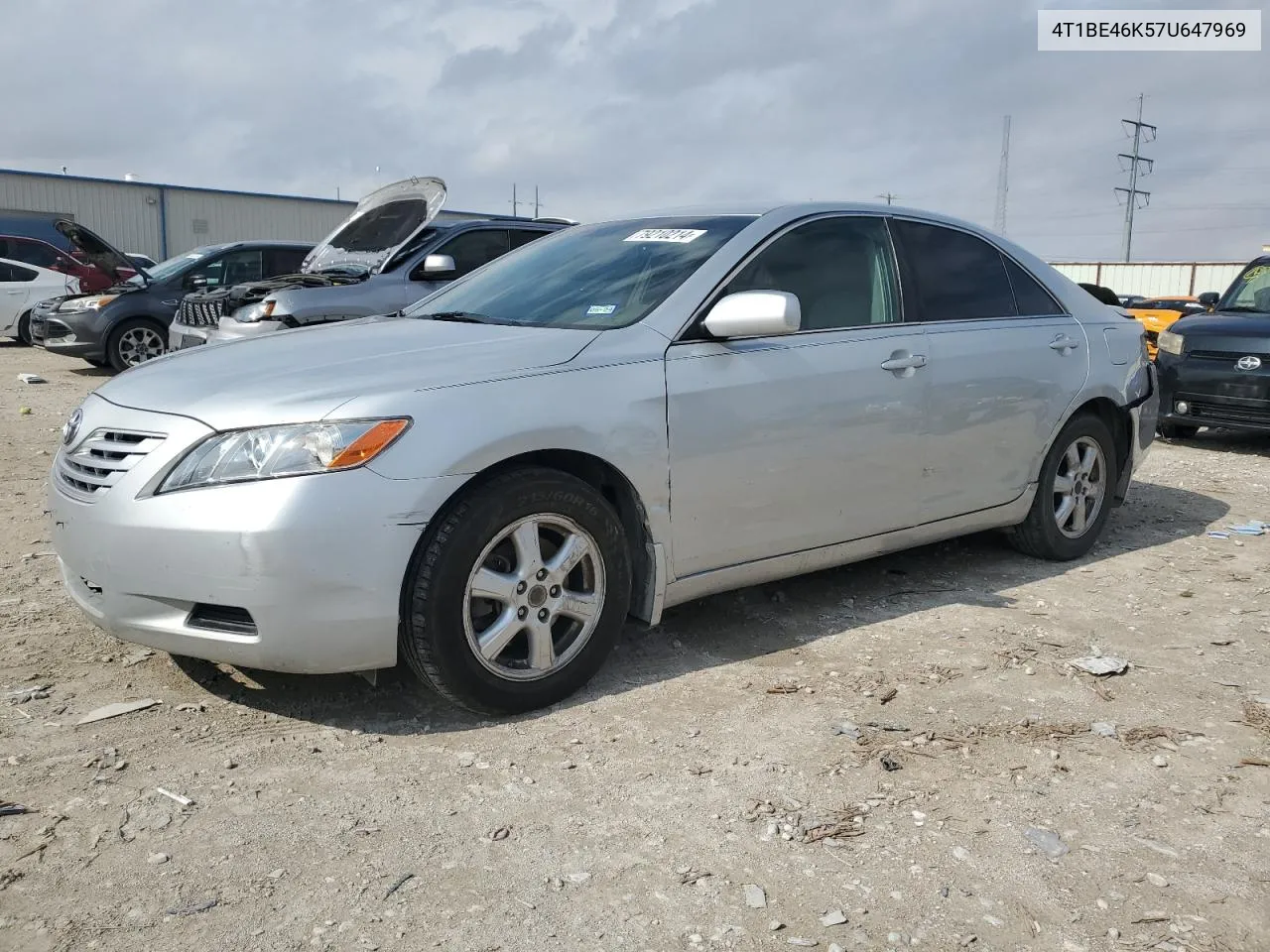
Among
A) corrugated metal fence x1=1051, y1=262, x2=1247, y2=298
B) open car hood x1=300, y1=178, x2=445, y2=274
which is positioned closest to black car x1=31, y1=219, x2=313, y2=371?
open car hood x1=300, y1=178, x2=445, y2=274

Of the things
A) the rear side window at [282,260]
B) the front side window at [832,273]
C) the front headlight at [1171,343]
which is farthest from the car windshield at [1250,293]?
the rear side window at [282,260]

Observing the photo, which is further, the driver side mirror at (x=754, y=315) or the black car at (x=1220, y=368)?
the black car at (x=1220, y=368)

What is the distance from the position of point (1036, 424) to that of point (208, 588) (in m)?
3.53

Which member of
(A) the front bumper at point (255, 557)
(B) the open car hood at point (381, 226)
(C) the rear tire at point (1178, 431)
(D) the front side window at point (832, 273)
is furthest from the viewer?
(C) the rear tire at point (1178, 431)

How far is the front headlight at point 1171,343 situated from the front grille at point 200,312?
8094 millimetres

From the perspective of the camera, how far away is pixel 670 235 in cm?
420

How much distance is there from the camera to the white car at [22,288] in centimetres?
1634

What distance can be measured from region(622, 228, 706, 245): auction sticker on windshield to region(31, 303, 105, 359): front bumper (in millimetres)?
10186

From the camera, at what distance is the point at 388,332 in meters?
3.90

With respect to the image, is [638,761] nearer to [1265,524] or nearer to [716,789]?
[716,789]

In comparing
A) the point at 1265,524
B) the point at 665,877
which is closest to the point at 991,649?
the point at 665,877

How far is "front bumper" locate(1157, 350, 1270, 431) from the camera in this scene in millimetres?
8492

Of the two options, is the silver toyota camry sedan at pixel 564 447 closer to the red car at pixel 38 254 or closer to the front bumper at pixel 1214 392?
the front bumper at pixel 1214 392

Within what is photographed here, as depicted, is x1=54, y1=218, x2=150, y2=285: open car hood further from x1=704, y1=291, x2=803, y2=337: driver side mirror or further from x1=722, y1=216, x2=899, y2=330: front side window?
x1=704, y1=291, x2=803, y2=337: driver side mirror
